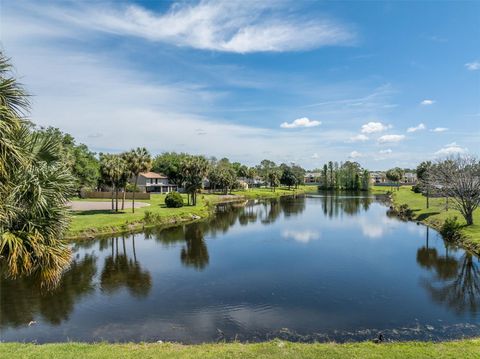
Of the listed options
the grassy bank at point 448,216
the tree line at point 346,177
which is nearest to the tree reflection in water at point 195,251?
the grassy bank at point 448,216

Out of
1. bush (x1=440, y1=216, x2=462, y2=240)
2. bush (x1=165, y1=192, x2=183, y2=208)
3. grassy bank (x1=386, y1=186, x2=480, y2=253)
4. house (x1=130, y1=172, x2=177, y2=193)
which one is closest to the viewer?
grassy bank (x1=386, y1=186, x2=480, y2=253)

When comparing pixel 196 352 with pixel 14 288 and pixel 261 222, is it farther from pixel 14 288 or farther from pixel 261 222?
pixel 261 222

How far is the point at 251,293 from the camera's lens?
22031mm

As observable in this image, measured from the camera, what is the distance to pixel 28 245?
9.12m

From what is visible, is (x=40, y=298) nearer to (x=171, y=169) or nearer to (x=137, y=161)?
(x=137, y=161)

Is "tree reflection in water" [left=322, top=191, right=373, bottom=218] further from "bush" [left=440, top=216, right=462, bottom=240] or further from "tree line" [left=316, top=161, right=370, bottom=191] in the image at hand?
"tree line" [left=316, top=161, right=370, bottom=191]

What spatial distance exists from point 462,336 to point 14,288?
24.2 meters

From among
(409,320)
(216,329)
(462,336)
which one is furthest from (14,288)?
(462,336)

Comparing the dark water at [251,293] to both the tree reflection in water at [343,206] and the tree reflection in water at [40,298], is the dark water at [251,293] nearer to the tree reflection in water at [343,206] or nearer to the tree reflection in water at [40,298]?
the tree reflection in water at [40,298]

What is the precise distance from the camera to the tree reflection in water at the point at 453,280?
67.9 ft

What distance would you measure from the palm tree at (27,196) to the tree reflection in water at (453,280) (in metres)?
19.5

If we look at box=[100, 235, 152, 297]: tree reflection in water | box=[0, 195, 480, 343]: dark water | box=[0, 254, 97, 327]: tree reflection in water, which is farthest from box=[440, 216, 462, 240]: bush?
box=[0, 254, 97, 327]: tree reflection in water

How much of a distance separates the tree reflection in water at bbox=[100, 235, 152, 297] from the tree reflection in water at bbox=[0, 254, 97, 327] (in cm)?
108

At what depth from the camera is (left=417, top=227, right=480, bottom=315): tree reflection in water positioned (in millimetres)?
20688
